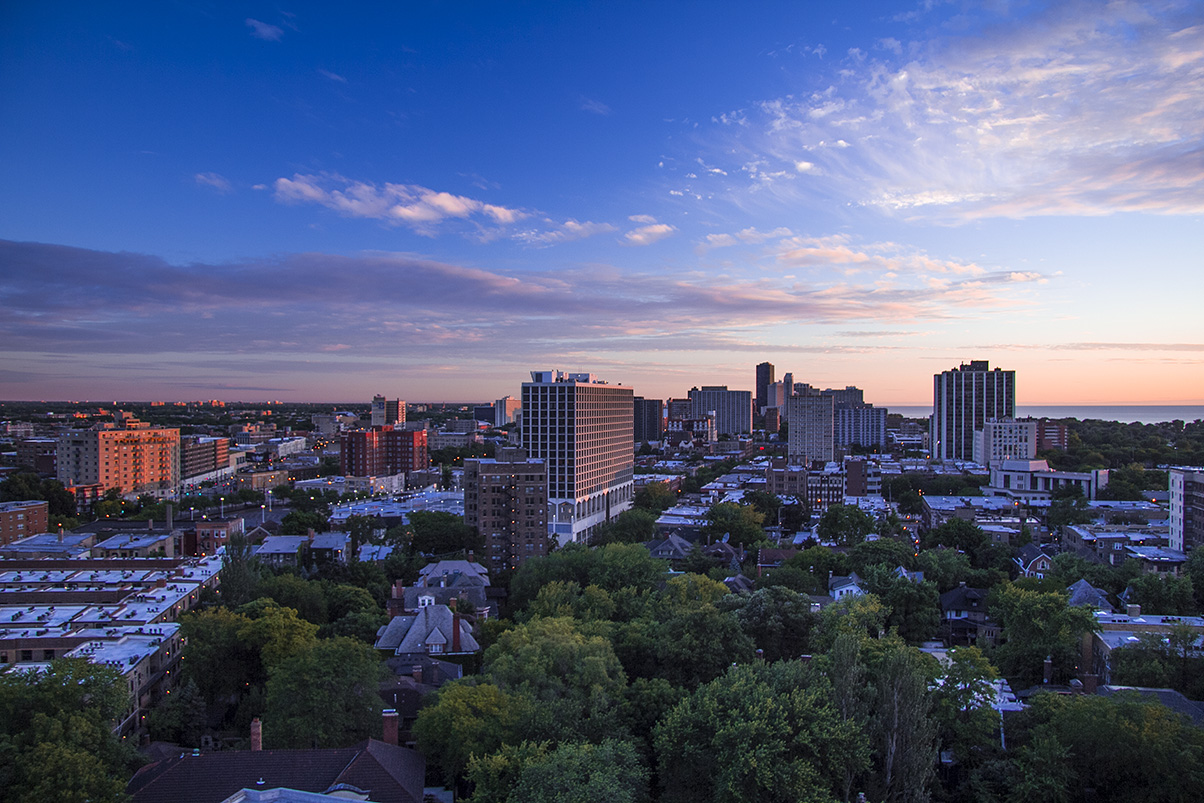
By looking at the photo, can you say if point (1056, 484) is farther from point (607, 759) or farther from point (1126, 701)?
point (607, 759)

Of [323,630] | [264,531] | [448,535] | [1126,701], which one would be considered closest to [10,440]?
[264,531]

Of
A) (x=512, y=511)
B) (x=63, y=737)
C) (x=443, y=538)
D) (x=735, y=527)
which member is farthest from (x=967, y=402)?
(x=63, y=737)

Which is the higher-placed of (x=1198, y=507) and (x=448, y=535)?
(x=1198, y=507)

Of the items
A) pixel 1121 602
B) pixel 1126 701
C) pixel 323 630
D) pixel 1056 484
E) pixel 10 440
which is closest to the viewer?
pixel 1126 701

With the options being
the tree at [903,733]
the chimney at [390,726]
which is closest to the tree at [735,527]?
the tree at [903,733]

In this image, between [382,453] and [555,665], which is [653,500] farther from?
[555,665]

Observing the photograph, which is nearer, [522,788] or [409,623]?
[522,788]
